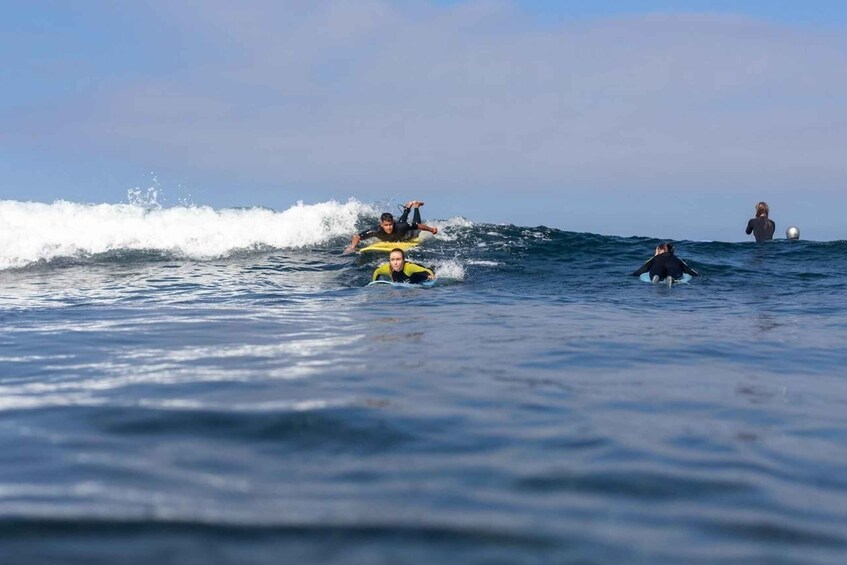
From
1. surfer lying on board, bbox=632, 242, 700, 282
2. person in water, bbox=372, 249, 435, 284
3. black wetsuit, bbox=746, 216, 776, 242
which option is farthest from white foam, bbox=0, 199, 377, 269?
black wetsuit, bbox=746, 216, 776, 242

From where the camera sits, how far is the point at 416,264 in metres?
14.5

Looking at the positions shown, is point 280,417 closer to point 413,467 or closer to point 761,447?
point 413,467

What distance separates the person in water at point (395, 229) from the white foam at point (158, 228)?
172 inches

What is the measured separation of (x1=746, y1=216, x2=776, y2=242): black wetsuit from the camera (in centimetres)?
2192

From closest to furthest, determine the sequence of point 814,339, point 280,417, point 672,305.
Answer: point 280,417 → point 814,339 → point 672,305

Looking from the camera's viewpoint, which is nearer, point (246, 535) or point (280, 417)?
point (246, 535)

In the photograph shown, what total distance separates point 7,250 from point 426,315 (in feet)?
43.5

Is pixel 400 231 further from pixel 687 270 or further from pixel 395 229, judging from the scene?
pixel 687 270

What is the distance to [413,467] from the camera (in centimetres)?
362

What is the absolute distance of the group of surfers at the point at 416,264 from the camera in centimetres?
1420

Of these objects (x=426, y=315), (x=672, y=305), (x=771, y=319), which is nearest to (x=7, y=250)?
(x=426, y=315)

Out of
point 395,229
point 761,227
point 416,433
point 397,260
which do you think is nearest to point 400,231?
point 395,229

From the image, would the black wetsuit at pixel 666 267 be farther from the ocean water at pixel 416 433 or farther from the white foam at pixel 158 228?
the white foam at pixel 158 228

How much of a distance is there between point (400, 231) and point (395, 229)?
0.56 ft
